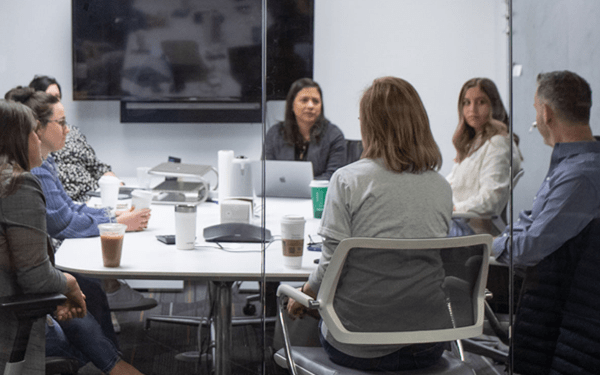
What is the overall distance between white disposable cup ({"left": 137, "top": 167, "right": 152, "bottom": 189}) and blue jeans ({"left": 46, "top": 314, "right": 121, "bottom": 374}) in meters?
0.68

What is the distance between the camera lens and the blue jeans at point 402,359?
162 cm

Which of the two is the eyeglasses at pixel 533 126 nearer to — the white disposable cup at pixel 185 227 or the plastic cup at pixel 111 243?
the white disposable cup at pixel 185 227

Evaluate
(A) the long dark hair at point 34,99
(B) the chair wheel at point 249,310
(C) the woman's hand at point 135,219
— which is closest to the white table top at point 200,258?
(C) the woman's hand at point 135,219

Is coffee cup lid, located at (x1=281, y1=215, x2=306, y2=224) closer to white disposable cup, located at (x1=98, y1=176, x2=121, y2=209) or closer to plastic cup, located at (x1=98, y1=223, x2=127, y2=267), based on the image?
plastic cup, located at (x1=98, y1=223, x2=127, y2=267)

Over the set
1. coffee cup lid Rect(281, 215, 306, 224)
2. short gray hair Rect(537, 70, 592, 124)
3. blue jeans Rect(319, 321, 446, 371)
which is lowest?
blue jeans Rect(319, 321, 446, 371)

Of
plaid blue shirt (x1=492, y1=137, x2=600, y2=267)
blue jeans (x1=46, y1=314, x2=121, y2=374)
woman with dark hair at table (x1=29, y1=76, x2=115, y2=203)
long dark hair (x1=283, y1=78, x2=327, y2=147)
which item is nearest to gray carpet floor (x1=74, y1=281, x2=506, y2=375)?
blue jeans (x1=46, y1=314, x2=121, y2=374)

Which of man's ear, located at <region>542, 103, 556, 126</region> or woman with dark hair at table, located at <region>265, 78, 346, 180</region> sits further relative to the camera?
man's ear, located at <region>542, 103, 556, 126</region>

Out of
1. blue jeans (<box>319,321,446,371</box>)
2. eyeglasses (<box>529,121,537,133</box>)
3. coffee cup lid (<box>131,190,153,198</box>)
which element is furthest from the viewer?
coffee cup lid (<box>131,190,153,198</box>)

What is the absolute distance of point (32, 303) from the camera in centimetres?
167

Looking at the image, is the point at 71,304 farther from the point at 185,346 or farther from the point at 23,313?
the point at 185,346

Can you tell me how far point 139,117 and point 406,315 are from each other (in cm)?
144

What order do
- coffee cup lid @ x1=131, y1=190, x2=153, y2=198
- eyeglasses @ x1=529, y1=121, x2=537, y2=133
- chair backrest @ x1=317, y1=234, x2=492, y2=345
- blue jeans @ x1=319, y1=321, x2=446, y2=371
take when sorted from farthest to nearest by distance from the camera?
1. coffee cup lid @ x1=131, y1=190, x2=153, y2=198
2. eyeglasses @ x1=529, y1=121, x2=537, y2=133
3. blue jeans @ x1=319, y1=321, x2=446, y2=371
4. chair backrest @ x1=317, y1=234, x2=492, y2=345

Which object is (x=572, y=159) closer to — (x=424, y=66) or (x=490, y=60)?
(x=490, y=60)

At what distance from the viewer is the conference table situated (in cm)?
181
